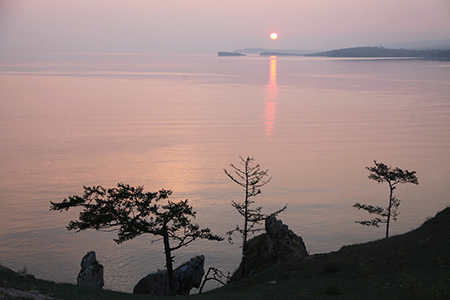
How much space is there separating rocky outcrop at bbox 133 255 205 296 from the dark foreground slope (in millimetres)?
4458

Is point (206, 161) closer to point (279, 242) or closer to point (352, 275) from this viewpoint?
point (279, 242)

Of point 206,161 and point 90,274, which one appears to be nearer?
point 90,274

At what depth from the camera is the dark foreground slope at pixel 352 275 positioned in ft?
63.1

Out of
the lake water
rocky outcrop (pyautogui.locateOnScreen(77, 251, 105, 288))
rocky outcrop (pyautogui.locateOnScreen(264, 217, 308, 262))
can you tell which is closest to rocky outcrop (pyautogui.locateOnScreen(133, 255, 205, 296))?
rocky outcrop (pyautogui.locateOnScreen(77, 251, 105, 288))

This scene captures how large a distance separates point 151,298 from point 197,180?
36024mm

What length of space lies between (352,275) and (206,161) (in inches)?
1787

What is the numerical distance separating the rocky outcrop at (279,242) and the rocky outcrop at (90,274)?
12498 mm

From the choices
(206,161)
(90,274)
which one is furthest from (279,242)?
(206,161)

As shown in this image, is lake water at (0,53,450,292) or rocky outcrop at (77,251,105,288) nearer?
rocky outcrop at (77,251,105,288)

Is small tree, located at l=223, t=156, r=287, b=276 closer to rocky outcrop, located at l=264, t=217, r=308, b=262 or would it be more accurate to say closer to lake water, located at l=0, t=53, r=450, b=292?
rocky outcrop, located at l=264, t=217, r=308, b=262

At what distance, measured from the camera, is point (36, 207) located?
49.1 meters

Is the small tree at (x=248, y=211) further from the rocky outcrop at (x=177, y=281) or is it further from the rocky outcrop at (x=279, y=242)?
the rocky outcrop at (x=177, y=281)

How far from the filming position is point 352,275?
23562 millimetres

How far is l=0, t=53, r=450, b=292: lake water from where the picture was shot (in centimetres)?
4203
